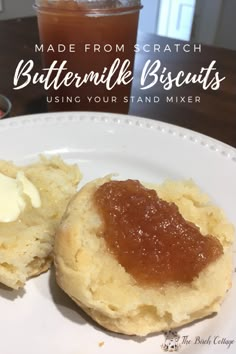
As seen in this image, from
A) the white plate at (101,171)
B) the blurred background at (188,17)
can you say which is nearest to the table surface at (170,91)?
the white plate at (101,171)

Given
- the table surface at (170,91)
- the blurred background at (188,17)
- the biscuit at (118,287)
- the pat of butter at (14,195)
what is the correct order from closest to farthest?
the biscuit at (118,287), the pat of butter at (14,195), the table surface at (170,91), the blurred background at (188,17)

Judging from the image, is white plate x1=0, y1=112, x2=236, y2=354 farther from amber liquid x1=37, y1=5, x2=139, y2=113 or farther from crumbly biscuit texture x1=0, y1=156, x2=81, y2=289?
amber liquid x1=37, y1=5, x2=139, y2=113

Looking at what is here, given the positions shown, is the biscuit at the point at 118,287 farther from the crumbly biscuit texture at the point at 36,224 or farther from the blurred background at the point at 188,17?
the blurred background at the point at 188,17

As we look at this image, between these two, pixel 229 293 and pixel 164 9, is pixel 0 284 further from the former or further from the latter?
pixel 164 9

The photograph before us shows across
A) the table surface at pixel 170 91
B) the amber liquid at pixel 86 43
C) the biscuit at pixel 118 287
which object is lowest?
the table surface at pixel 170 91

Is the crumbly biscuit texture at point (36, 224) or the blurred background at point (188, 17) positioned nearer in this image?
the crumbly biscuit texture at point (36, 224)

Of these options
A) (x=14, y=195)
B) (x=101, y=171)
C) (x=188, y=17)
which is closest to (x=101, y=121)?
(x=101, y=171)

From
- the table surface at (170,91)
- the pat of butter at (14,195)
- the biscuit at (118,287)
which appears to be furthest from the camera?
the table surface at (170,91)

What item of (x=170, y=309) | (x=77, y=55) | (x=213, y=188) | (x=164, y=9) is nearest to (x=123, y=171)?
(x=213, y=188)
